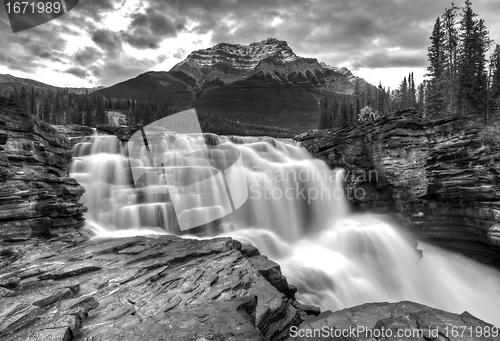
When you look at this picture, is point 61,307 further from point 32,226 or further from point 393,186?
point 393,186

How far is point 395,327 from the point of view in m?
5.45

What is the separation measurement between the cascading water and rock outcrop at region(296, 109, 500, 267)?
→ 134cm

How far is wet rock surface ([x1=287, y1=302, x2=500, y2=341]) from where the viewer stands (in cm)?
526

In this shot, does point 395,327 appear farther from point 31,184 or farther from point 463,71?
point 463,71

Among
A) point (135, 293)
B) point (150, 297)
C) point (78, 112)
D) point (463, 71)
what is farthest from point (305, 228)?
point (78, 112)

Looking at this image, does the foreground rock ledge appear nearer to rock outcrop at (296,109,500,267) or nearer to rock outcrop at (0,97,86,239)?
rock outcrop at (0,97,86,239)

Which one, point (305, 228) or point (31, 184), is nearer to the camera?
point (31, 184)

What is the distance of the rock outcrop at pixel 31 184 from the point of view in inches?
305

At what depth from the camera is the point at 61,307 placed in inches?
174

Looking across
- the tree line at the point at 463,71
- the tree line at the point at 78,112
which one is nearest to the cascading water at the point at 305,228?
the tree line at the point at 463,71

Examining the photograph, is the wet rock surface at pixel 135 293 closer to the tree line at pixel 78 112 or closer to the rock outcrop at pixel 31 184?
the rock outcrop at pixel 31 184

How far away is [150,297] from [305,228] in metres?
12.6

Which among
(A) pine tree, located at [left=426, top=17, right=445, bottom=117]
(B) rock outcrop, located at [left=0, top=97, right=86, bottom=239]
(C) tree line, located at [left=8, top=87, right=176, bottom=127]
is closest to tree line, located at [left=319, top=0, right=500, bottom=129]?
(A) pine tree, located at [left=426, top=17, right=445, bottom=117]

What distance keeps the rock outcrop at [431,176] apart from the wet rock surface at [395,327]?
38.0ft
